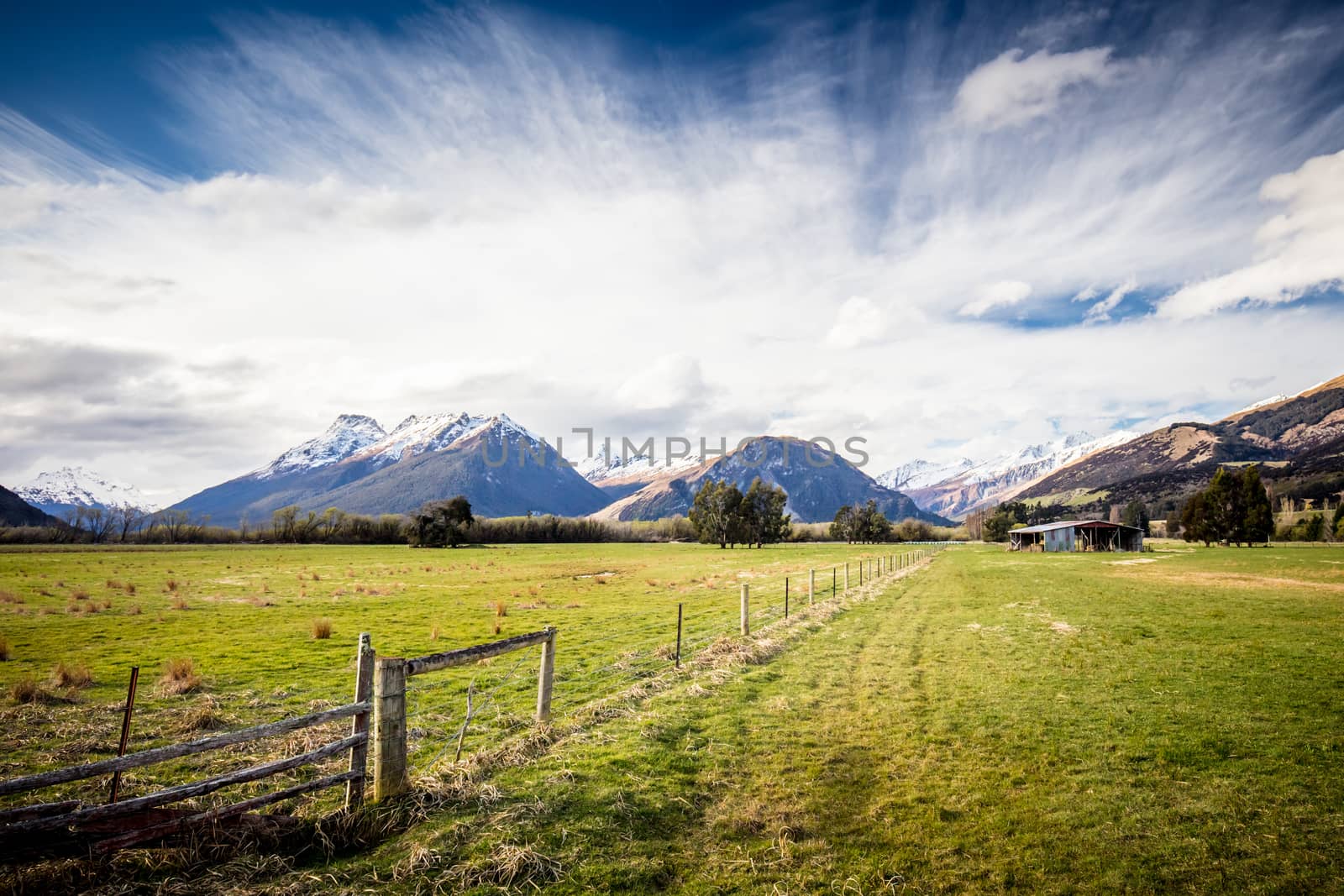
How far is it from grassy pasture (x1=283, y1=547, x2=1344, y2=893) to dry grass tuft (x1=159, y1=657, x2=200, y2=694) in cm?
1035

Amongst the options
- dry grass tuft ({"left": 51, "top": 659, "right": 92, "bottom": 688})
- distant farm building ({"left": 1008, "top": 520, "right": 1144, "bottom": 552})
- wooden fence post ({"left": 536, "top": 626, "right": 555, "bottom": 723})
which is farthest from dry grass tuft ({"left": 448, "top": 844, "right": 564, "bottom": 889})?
distant farm building ({"left": 1008, "top": 520, "right": 1144, "bottom": 552})

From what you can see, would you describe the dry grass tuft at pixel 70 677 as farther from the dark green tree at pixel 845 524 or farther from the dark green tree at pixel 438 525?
the dark green tree at pixel 845 524

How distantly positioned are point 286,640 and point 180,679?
6.80 meters

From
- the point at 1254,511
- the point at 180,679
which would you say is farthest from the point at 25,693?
the point at 1254,511

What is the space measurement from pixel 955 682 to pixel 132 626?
29.1 meters

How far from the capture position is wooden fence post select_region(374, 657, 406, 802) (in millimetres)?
6867

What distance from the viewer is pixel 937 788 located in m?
7.90

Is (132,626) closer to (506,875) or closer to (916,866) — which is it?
(506,875)

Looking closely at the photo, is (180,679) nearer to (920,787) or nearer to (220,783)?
(220,783)

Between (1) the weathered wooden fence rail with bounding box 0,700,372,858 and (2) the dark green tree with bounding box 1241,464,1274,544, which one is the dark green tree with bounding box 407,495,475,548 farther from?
(2) the dark green tree with bounding box 1241,464,1274,544

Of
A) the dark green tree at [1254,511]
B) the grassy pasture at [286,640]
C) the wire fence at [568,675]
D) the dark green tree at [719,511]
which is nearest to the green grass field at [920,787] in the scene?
the wire fence at [568,675]

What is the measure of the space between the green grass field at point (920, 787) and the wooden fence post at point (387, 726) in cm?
75

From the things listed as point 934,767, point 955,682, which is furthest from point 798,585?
point 934,767

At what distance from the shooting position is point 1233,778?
8023 mm
